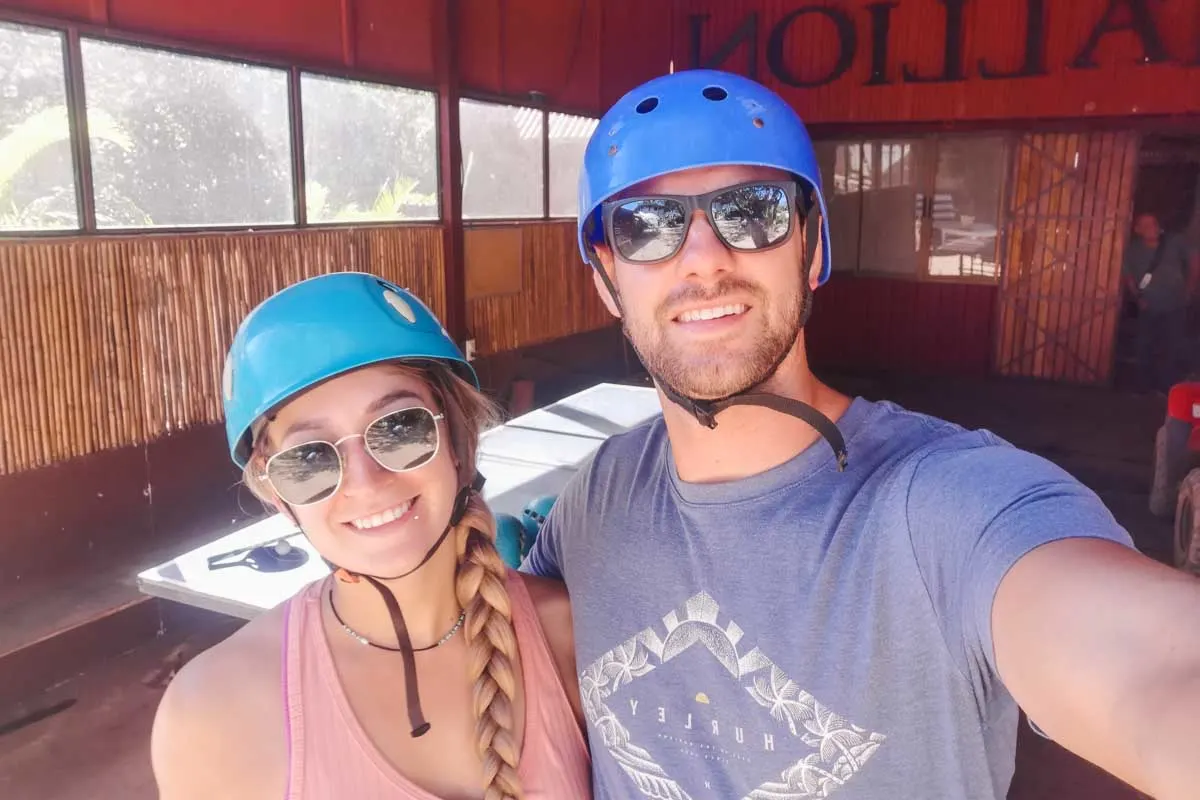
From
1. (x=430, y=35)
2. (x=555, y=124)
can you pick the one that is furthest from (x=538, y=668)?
(x=555, y=124)

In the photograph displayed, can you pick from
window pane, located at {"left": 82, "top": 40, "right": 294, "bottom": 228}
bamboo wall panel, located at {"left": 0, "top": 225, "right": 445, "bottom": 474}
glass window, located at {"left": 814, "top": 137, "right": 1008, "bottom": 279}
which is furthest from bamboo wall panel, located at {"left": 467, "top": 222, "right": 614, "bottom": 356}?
glass window, located at {"left": 814, "top": 137, "right": 1008, "bottom": 279}

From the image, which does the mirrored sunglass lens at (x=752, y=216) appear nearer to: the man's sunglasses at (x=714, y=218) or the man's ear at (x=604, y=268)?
the man's sunglasses at (x=714, y=218)

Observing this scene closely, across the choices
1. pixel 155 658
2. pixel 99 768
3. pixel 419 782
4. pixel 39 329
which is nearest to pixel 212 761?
pixel 419 782

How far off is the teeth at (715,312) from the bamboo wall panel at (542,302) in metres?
Answer: 6.28

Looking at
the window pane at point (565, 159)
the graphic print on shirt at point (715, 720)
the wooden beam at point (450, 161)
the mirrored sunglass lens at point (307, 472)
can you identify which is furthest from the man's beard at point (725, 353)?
the window pane at point (565, 159)

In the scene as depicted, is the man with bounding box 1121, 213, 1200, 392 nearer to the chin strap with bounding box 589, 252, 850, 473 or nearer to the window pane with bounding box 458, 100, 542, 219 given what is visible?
the window pane with bounding box 458, 100, 542, 219

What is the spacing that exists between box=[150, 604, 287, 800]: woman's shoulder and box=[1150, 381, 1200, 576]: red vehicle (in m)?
4.76

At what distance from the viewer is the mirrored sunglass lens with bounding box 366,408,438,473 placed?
1453 mm

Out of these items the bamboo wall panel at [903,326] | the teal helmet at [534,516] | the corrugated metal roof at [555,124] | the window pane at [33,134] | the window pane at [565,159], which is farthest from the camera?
the bamboo wall panel at [903,326]

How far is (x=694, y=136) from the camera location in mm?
1402

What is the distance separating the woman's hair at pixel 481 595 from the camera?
1.35 metres

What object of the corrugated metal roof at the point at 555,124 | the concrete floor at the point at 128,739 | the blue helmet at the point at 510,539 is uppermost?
the corrugated metal roof at the point at 555,124

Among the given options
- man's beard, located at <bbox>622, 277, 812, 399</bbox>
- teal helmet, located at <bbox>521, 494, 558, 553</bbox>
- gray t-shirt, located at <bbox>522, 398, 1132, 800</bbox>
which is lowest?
teal helmet, located at <bbox>521, 494, 558, 553</bbox>

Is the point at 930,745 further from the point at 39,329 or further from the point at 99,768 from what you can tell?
the point at 39,329
